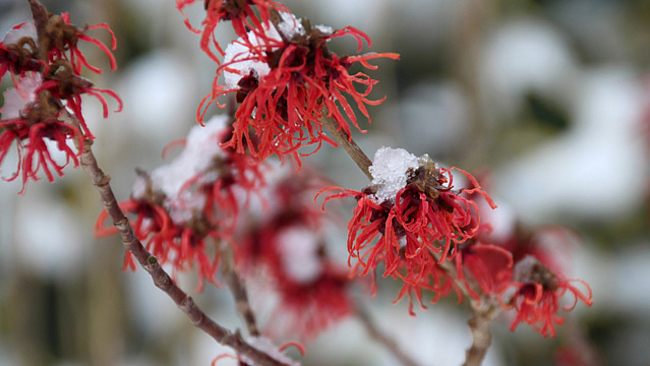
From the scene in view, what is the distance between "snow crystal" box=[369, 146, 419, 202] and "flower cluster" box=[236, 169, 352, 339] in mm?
188

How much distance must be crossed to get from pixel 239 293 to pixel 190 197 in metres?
0.05

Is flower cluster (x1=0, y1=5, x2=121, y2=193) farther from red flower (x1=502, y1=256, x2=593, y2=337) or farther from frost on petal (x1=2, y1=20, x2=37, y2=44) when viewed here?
red flower (x1=502, y1=256, x2=593, y2=337)

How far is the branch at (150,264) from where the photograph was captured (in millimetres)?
169

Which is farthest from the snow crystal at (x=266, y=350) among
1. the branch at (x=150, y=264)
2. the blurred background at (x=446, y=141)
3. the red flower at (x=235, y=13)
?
the blurred background at (x=446, y=141)

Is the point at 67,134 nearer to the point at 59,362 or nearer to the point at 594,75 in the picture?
the point at 594,75

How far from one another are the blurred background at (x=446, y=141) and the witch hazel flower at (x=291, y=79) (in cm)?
53

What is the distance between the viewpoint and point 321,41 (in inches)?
6.9

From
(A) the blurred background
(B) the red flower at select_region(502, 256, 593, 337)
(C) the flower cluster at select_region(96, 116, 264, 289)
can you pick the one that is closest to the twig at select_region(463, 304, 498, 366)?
(B) the red flower at select_region(502, 256, 593, 337)

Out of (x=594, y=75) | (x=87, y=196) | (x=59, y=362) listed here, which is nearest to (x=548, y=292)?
(x=594, y=75)

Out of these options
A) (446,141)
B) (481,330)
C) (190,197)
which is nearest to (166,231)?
(190,197)

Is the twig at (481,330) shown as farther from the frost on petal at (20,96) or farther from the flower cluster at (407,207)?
the frost on petal at (20,96)

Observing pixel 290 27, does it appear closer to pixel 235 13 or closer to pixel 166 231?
pixel 235 13

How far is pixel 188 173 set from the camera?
0.85 ft

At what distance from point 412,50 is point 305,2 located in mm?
198
